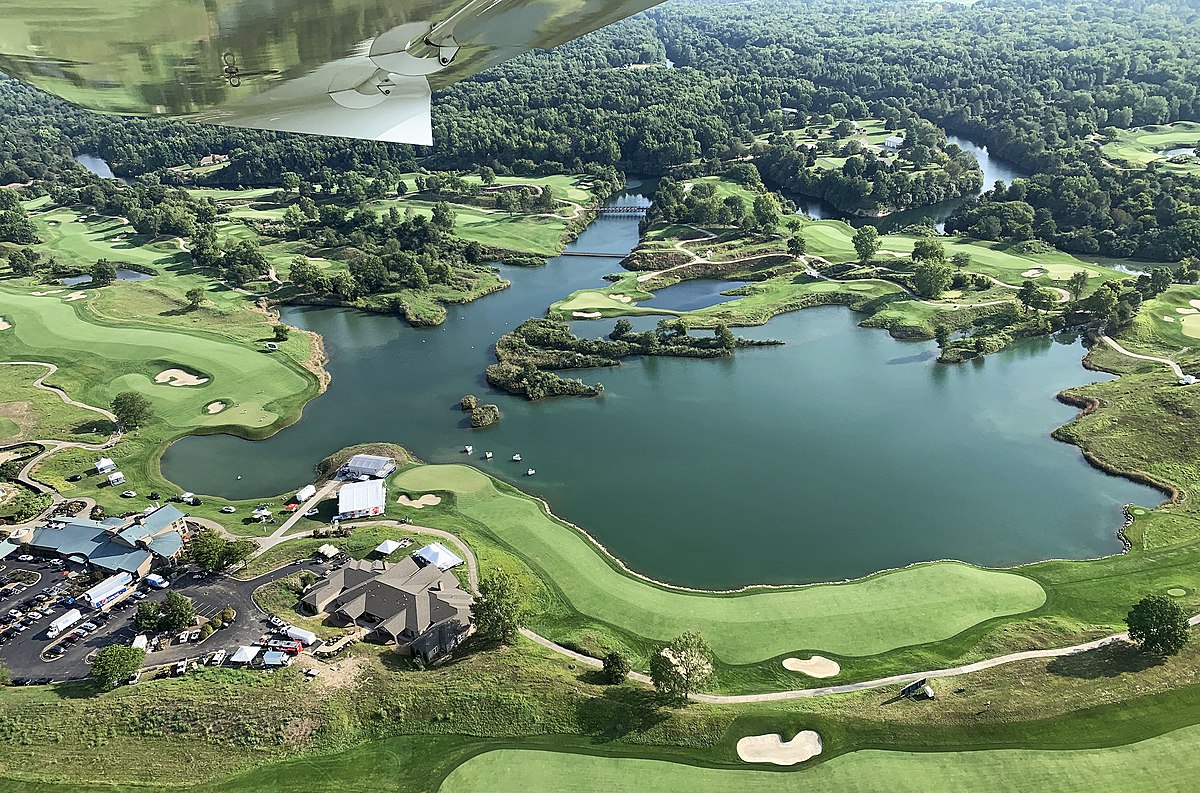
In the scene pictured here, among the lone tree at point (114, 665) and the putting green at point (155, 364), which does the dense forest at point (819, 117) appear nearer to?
the putting green at point (155, 364)

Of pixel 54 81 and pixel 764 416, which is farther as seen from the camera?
pixel 764 416

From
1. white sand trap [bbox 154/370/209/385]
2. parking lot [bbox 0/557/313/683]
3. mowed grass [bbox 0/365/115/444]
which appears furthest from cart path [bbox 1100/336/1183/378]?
mowed grass [bbox 0/365/115/444]

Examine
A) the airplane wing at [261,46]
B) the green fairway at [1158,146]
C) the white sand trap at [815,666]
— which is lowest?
the white sand trap at [815,666]

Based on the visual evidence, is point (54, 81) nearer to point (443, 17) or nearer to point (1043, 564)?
point (443, 17)

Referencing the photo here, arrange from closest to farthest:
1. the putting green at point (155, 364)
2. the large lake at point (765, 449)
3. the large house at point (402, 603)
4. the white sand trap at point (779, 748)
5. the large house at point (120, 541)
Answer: the white sand trap at point (779, 748) → the large house at point (402, 603) → the large house at point (120, 541) → the large lake at point (765, 449) → the putting green at point (155, 364)

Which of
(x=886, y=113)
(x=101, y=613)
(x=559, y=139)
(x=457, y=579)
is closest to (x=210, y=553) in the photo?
(x=101, y=613)

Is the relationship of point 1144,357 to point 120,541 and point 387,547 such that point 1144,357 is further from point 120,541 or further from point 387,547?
point 120,541

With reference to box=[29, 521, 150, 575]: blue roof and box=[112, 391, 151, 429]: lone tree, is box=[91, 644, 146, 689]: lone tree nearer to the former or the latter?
box=[29, 521, 150, 575]: blue roof

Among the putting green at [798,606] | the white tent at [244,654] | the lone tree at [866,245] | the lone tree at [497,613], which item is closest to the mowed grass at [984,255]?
the lone tree at [866,245]
